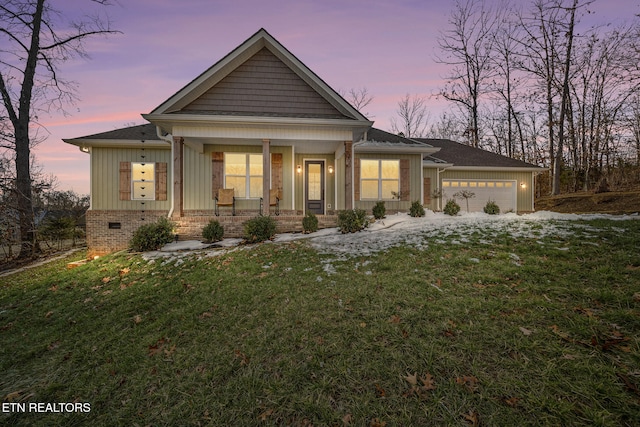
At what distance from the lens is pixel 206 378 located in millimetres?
2637

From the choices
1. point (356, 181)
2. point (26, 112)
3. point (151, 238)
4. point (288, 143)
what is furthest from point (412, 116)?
point (26, 112)

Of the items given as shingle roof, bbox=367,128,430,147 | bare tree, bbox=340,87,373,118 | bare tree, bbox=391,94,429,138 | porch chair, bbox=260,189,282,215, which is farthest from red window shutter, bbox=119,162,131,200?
bare tree, bbox=391,94,429,138

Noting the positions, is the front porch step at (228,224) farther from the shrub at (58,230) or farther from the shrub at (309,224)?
the shrub at (58,230)

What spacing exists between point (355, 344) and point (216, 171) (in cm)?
887

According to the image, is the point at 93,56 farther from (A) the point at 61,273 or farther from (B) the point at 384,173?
(B) the point at 384,173

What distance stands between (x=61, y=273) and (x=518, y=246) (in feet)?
34.3

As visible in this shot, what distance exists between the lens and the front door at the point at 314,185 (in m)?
11.1

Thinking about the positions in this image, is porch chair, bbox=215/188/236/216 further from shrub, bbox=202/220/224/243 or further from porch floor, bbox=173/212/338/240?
shrub, bbox=202/220/224/243

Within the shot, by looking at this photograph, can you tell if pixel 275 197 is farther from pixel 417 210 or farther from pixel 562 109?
pixel 562 109

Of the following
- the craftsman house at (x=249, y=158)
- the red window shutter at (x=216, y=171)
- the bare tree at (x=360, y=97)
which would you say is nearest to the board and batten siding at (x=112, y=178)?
the craftsman house at (x=249, y=158)

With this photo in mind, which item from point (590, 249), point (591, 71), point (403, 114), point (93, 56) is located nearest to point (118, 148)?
point (93, 56)

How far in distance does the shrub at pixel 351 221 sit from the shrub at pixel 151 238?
195 inches

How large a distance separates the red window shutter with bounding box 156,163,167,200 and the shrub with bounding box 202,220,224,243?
4.00 m

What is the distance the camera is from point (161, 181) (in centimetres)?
1039
